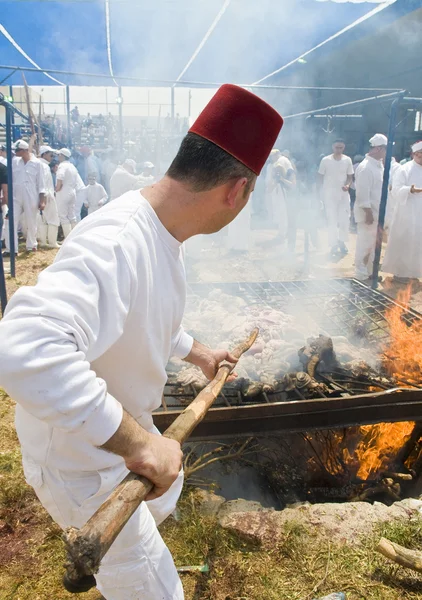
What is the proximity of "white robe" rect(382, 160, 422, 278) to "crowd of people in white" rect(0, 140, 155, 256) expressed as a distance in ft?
18.7

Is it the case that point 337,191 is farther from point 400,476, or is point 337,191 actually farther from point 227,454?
point 227,454

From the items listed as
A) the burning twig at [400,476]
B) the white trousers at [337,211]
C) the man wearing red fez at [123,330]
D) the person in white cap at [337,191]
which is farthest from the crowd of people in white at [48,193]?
the man wearing red fez at [123,330]

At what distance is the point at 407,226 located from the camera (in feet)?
29.2

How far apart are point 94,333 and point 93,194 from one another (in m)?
13.0

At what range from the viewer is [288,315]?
5.43m

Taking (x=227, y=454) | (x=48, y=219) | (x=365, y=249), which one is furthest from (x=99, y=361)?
(x=48, y=219)

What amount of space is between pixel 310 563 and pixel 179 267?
80.2 inches

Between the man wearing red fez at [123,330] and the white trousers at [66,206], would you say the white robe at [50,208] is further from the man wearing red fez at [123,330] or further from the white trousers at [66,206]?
the man wearing red fez at [123,330]

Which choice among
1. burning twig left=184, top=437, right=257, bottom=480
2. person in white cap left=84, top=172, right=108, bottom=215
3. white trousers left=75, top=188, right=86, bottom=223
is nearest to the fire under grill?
burning twig left=184, top=437, right=257, bottom=480

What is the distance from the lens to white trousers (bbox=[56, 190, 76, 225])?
1275cm

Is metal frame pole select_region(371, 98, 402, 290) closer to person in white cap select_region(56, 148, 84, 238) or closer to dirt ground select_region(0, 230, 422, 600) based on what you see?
dirt ground select_region(0, 230, 422, 600)

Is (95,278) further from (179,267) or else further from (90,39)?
(90,39)

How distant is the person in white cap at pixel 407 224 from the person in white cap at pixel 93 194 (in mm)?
8331

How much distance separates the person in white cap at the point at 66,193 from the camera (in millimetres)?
12758
